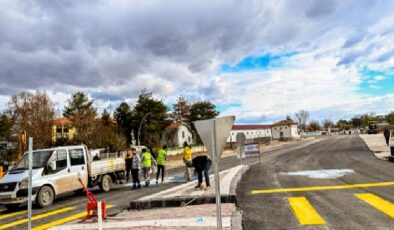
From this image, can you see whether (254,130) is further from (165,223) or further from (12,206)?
(165,223)

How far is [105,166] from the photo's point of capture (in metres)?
17.5

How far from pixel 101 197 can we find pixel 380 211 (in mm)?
10030

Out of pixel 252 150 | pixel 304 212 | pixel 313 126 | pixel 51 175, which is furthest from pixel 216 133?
pixel 313 126

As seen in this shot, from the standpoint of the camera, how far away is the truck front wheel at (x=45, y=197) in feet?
45.3

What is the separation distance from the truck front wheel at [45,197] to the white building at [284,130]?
11256 cm

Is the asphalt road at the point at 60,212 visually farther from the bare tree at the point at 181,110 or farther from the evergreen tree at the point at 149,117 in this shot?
the bare tree at the point at 181,110

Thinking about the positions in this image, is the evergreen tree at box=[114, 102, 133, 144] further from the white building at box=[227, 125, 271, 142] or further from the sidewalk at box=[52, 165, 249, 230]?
the sidewalk at box=[52, 165, 249, 230]

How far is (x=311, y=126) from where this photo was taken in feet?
597

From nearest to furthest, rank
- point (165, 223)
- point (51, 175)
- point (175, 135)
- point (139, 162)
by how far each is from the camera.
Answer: point (165, 223), point (51, 175), point (139, 162), point (175, 135)

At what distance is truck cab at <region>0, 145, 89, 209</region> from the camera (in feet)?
44.5

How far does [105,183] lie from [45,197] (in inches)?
143

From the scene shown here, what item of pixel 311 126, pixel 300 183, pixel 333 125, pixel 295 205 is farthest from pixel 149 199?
pixel 333 125

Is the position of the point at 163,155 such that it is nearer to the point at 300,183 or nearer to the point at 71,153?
the point at 71,153

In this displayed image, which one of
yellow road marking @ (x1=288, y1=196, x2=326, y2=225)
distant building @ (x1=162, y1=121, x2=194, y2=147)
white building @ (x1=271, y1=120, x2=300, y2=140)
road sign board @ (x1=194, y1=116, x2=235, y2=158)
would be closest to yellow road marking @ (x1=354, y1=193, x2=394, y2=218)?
yellow road marking @ (x1=288, y1=196, x2=326, y2=225)
